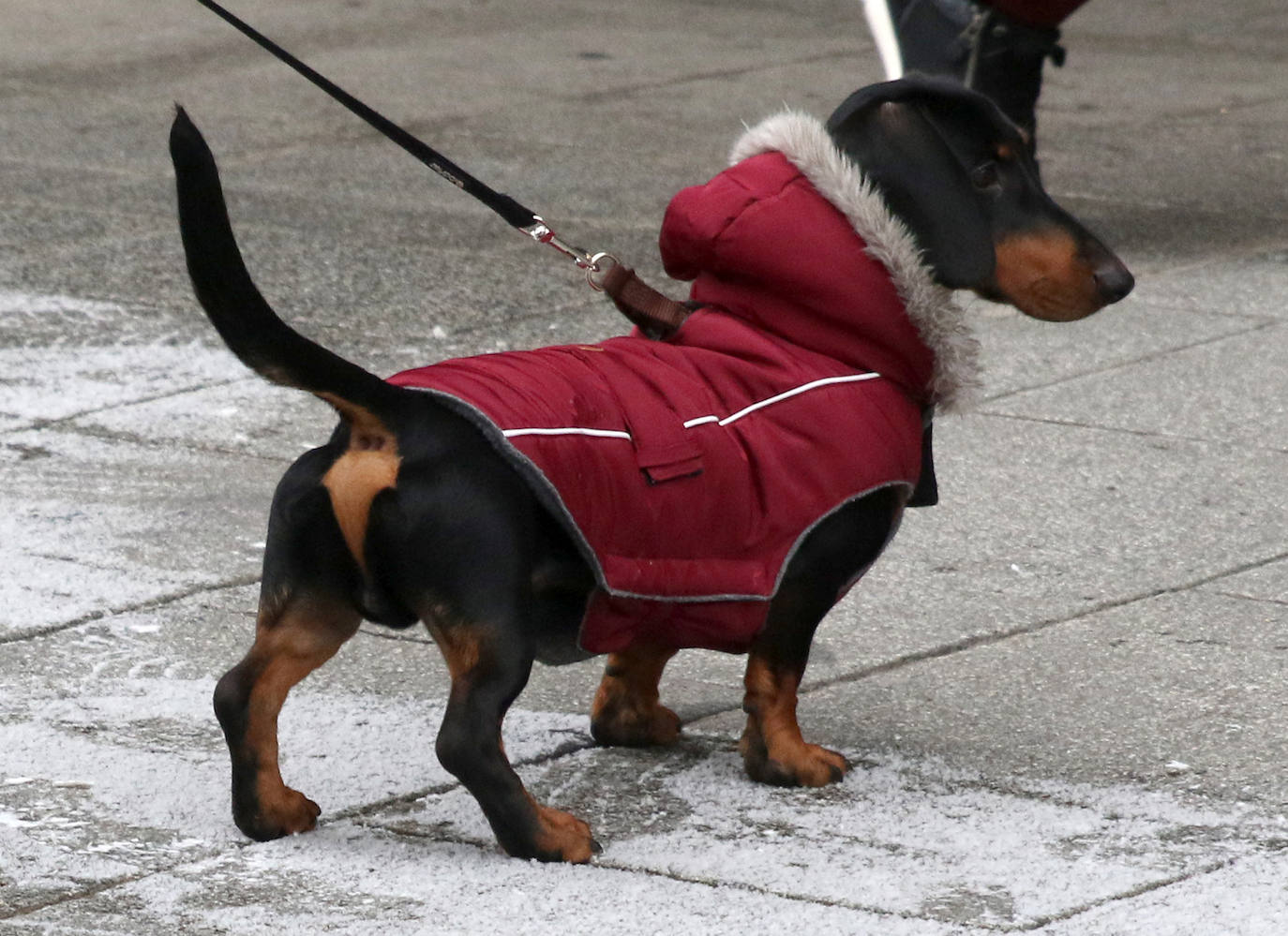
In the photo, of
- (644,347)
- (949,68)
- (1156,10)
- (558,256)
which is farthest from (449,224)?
(1156,10)

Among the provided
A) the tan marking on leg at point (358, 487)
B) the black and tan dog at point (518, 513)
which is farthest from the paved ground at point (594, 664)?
the tan marking on leg at point (358, 487)

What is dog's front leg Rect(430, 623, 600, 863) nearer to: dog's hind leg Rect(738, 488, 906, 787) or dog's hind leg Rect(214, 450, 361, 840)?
dog's hind leg Rect(214, 450, 361, 840)

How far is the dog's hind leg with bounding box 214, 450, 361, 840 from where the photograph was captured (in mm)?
3559

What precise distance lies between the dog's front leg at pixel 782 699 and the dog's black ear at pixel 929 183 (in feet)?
2.24

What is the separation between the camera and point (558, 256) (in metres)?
8.20

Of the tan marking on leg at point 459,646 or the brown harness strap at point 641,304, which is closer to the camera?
the tan marking on leg at point 459,646

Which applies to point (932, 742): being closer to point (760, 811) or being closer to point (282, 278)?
point (760, 811)

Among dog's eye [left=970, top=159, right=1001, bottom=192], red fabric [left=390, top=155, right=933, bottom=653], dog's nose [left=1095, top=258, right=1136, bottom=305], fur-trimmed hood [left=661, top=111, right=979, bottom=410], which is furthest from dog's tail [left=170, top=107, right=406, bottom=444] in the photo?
dog's nose [left=1095, top=258, right=1136, bottom=305]

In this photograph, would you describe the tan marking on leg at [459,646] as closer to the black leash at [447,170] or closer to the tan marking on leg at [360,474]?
the tan marking on leg at [360,474]

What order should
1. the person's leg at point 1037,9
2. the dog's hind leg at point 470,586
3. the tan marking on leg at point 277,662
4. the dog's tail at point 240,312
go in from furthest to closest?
1. the person's leg at point 1037,9
2. the tan marking on leg at point 277,662
3. the dog's hind leg at point 470,586
4. the dog's tail at point 240,312

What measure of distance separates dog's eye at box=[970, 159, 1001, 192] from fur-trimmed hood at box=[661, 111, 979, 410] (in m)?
0.16

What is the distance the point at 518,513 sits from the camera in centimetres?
356

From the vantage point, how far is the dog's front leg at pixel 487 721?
3492 mm

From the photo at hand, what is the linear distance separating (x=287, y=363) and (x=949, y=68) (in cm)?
Result: 467
